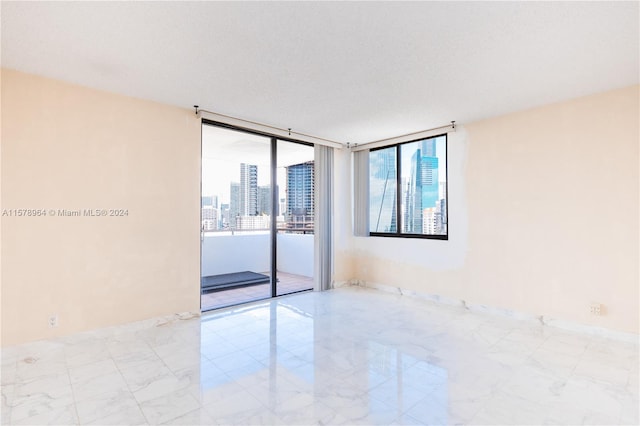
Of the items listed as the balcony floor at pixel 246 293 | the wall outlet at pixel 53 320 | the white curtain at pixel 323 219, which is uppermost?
the white curtain at pixel 323 219

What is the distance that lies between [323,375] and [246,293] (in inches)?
109

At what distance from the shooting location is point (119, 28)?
2111 millimetres

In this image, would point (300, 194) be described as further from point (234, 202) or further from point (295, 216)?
point (234, 202)

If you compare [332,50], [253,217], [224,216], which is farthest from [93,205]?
[253,217]

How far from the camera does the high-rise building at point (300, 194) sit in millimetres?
5543

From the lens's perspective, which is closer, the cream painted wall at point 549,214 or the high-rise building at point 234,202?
the cream painted wall at point 549,214

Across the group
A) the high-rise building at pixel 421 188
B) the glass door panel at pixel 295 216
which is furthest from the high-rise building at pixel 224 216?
the high-rise building at pixel 421 188

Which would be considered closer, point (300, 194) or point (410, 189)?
point (410, 189)

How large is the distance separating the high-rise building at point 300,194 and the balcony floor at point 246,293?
3.42 ft

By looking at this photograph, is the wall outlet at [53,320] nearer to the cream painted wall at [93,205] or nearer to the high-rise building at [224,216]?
the cream painted wall at [93,205]

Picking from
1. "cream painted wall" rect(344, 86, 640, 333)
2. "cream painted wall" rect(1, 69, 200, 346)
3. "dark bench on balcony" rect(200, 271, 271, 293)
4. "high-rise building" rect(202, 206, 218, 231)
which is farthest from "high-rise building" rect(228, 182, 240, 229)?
"cream painted wall" rect(344, 86, 640, 333)

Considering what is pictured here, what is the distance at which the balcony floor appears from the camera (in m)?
4.37

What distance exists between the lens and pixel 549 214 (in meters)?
3.48

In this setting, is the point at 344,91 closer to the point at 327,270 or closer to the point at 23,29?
the point at 23,29
